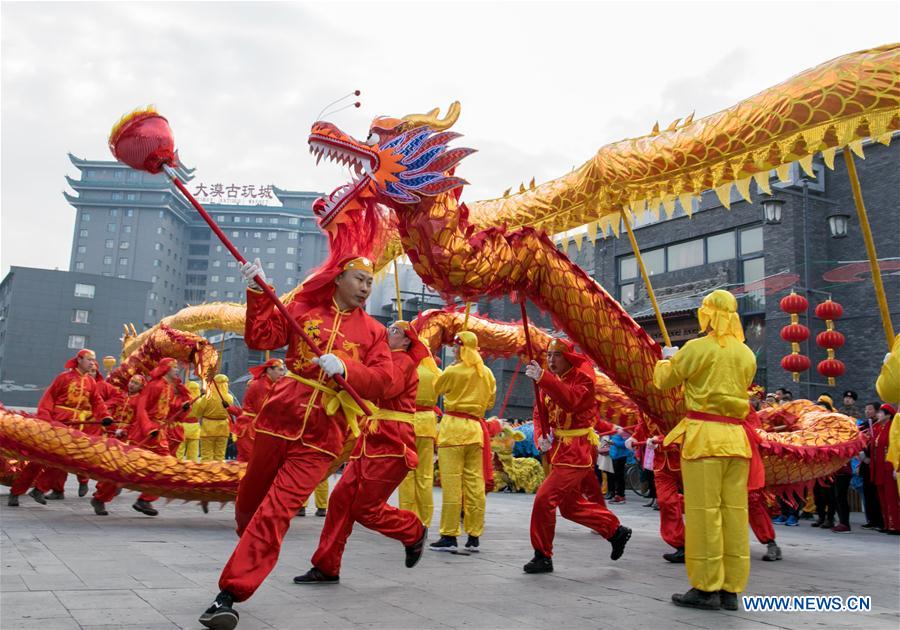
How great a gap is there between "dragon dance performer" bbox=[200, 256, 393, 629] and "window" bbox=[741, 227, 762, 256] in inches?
568

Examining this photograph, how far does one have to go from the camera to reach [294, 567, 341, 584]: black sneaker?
4.32 m

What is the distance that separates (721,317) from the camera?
4.35 metres

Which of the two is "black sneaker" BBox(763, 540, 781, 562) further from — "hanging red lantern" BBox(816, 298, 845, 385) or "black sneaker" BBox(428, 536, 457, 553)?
"hanging red lantern" BBox(816, 298, 845, 385)

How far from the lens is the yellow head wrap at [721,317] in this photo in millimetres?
4328

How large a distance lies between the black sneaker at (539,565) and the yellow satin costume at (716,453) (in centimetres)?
121

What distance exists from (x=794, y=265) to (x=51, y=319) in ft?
141

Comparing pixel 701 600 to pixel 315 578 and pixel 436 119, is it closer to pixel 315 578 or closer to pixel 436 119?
pixel 315 578

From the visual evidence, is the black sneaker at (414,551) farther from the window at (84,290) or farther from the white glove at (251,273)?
the window at (84,290)

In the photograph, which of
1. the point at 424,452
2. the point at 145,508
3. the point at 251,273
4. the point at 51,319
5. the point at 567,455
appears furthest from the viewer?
the point at 51,319

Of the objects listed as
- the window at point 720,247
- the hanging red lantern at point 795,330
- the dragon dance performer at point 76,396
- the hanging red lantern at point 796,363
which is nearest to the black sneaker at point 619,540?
the dragon dance performer at point 76,396

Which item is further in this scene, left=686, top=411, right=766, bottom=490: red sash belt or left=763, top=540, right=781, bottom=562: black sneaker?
left=763, top=540, right=781, bottom=562: black sneaker

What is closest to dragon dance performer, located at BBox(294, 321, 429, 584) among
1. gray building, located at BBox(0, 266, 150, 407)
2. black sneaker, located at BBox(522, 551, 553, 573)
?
black sneaker, located at BBox(522, 551, 553, 573)

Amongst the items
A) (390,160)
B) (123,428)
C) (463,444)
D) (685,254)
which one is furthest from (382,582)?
(685,254)

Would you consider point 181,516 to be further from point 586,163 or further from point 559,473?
point 586,163
